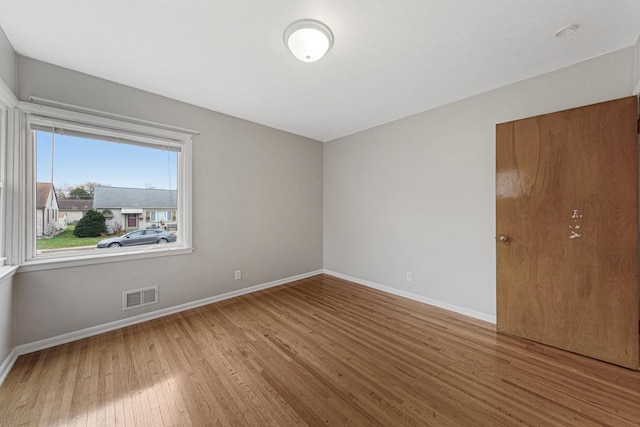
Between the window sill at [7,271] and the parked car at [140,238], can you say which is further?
the parked car at [140,238]

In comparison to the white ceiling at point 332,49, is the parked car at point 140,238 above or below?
below

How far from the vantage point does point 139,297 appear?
2.64m

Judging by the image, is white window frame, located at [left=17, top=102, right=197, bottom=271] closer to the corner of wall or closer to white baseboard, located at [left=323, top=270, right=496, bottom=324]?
the corner of wall

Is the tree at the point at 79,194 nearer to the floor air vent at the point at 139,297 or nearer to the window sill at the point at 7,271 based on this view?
the window sill at the point at 7,271

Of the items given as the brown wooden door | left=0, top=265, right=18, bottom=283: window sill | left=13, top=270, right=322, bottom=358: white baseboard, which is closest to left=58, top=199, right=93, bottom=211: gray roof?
left=0, top=265, right=18, bottom=283: window sill

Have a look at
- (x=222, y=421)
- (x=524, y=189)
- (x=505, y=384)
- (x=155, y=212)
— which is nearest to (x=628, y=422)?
(x=505, y=384)

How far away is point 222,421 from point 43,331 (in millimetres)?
2054

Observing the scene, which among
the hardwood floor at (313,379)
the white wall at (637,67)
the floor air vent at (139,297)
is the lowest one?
the hardwood floor at (313,379)

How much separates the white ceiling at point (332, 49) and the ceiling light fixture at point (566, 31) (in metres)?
0.04

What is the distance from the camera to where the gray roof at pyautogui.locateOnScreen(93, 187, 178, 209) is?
2488 mm

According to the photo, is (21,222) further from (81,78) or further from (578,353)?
(578,353)

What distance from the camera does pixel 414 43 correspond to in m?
1.90

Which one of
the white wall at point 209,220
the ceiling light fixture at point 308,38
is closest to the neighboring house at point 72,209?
the white wall at point 209,220

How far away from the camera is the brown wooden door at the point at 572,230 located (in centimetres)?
188
